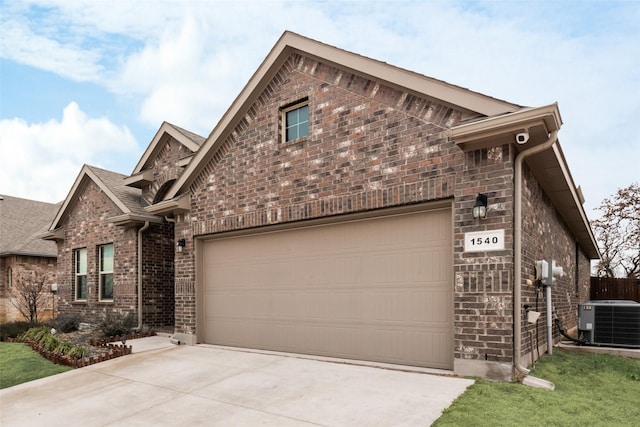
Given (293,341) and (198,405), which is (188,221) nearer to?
(293,341)

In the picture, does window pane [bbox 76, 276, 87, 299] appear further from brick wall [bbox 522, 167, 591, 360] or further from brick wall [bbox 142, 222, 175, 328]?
brick wall [bbox 522, 167, 591, 360]

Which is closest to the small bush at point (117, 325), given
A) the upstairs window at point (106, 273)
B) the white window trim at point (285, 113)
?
the upstairs window at point (106, 273)

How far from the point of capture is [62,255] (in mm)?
→ 15820

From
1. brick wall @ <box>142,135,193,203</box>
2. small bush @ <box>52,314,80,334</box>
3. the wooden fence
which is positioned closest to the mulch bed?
small bush @ <box>52,314,80,334</box>

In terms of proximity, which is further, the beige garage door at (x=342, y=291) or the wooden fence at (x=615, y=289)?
the wooden fence at (x=615, y=289)

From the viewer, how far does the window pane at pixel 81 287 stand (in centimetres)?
1488

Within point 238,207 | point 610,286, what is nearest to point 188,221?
point 238,207

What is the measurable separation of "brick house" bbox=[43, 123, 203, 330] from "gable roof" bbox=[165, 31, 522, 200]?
116 inches

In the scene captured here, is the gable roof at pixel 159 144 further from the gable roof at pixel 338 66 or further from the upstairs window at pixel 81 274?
the upstairs window at pixel 81 274

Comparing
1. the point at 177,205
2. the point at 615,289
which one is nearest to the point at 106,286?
the point at 177,205

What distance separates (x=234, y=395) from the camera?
5957 millimetres

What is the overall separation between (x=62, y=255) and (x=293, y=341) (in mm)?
11770

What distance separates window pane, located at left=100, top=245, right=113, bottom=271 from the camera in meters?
13.8

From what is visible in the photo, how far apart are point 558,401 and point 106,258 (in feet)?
43.8
